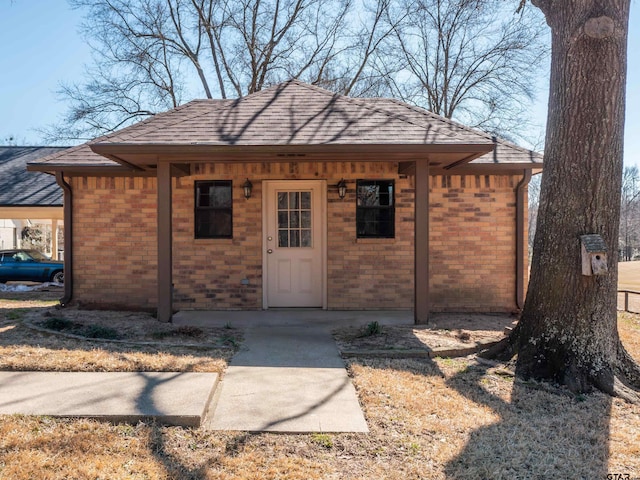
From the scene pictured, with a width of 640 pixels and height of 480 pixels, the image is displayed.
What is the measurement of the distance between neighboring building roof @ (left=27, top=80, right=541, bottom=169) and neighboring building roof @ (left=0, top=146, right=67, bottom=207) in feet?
14.8

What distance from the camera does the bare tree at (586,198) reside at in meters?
4.46

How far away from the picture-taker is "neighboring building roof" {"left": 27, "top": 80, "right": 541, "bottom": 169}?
6.14m

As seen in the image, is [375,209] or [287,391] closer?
[287,391]

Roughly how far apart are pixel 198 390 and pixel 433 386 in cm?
208

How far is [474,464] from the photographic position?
289 cm

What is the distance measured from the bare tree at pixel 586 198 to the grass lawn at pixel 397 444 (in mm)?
479

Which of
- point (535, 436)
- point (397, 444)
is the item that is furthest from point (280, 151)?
point (535, 436)

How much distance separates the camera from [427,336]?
6.09m

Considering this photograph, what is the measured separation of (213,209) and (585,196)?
18.4 ft

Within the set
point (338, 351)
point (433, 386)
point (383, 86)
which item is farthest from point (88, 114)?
point (433, 386)

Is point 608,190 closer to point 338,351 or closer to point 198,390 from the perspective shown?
point 338,351

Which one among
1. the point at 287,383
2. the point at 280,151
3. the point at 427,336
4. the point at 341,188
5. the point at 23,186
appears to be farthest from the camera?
the point at 23,186

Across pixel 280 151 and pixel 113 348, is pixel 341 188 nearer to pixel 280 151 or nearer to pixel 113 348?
pixel 280 151

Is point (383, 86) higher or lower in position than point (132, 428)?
higher
